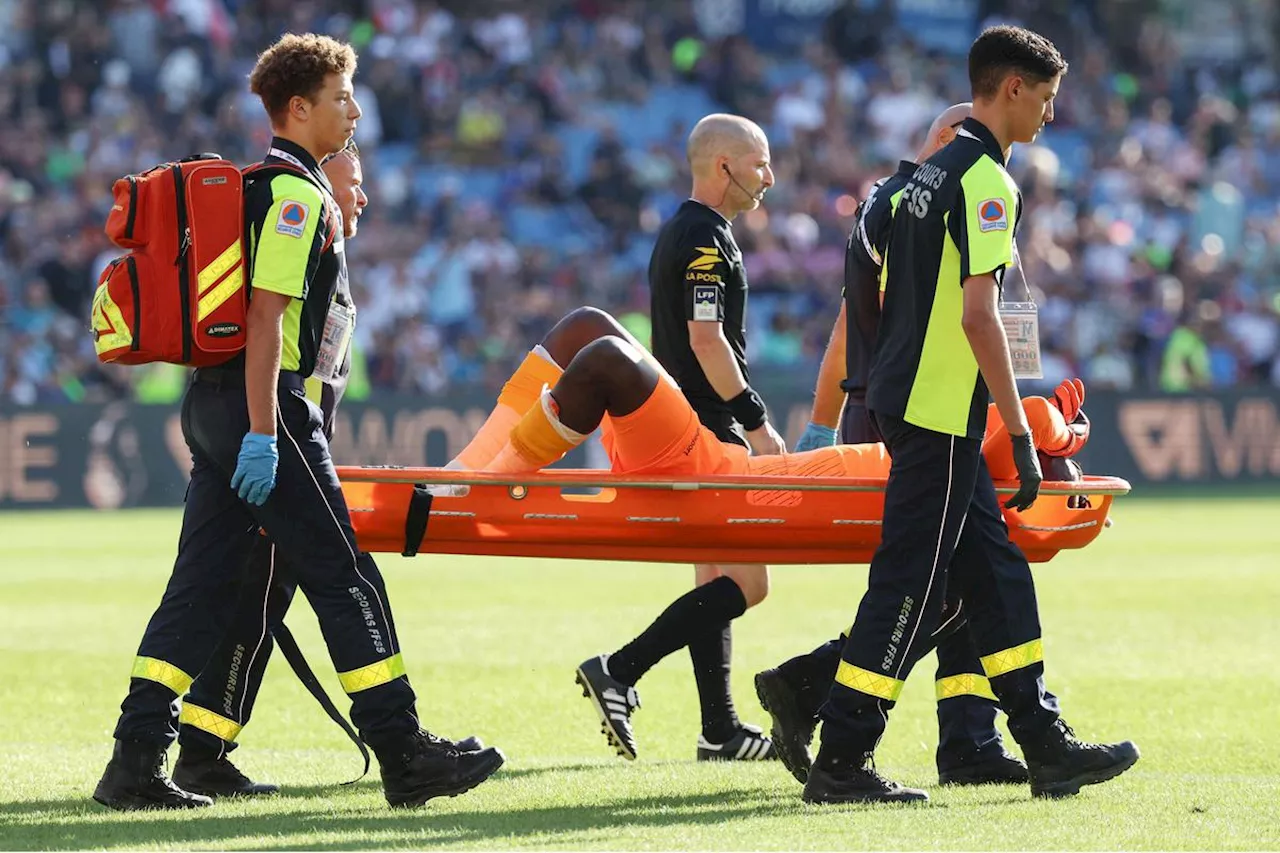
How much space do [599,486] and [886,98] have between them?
2226 cm

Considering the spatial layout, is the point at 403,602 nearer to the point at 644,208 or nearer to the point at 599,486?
the point at 599,486

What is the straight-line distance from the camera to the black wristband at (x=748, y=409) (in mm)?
7148

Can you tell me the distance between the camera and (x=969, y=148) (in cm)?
577

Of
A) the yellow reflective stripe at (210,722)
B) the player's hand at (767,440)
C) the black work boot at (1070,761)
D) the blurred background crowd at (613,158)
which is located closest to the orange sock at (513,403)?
the player's hand at (767,440)

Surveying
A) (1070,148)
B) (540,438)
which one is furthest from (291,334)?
(1070,148)

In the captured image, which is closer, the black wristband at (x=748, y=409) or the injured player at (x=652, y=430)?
the injured player at (x=652, y=430)

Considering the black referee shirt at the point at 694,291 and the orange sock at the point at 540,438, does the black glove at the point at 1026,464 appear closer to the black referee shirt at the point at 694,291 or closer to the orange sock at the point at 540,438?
the orange sock at the point at 540,438

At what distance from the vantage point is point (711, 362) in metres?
7.09

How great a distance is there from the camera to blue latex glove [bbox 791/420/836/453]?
7262 mm

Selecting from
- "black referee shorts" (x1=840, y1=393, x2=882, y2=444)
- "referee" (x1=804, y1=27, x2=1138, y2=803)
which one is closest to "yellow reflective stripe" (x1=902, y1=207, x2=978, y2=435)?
"referee" (x1=804, y1=27, x2=1138, y2=803)

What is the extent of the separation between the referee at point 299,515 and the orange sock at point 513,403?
1.08 metres

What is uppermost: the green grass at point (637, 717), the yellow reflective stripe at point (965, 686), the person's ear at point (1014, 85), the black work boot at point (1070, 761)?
the person's ear at point (1014, 85)

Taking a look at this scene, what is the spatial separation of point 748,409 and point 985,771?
61.3 inches

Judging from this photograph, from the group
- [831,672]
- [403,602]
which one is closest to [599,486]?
[831,672]
